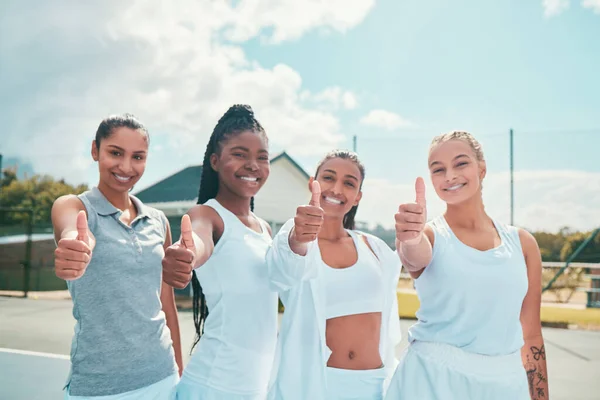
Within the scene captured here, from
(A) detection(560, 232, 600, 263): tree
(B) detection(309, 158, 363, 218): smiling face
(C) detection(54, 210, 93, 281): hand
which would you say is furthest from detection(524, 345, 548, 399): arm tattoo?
(A) detection(560, 232, 600, 263): tree

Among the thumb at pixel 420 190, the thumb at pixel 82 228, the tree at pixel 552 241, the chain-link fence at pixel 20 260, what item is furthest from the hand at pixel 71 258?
the chain-link fence at pixel 20 260

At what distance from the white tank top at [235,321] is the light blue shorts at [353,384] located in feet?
1.00

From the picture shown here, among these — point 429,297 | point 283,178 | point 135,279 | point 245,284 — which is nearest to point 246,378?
point 245,284

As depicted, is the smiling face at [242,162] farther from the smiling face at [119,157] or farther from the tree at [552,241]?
the tree at [552,241]

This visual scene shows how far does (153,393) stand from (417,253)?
1.21 metres

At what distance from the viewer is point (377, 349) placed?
2.51 meters

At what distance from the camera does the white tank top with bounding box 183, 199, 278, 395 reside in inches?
82.7

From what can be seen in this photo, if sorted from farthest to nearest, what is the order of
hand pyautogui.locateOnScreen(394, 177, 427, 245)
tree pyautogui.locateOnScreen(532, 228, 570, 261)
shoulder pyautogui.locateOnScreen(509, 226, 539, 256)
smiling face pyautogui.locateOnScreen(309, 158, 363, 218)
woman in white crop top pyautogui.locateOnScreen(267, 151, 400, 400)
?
tree pyautogui.locateOnScreen(532, 228, 570, 261) → smiling face pyautogui.locateOnScreen(309, 158, 363, 218) → shoulder pyautogui.locateOnScreen(509, 226, 539, 256) → woman in white crop top pyautogui.locateOnScreen(267, 151, 400, 400) → hand pyautogui.locateOnScreen(394, 177, 427, 245)

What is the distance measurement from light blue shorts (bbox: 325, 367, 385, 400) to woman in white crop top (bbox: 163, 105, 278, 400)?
0.30 meters

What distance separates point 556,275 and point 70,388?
13664 millimetres

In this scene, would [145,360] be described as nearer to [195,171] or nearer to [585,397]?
[585,397]

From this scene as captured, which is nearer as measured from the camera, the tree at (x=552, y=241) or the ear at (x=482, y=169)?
the ear at (x=482, y=169)

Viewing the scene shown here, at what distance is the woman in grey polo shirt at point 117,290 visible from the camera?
Answer: 198 centimetres

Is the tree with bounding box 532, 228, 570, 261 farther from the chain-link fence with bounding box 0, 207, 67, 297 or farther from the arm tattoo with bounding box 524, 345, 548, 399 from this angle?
the chain-link fence with bounding box 0, 207, 67, 297
